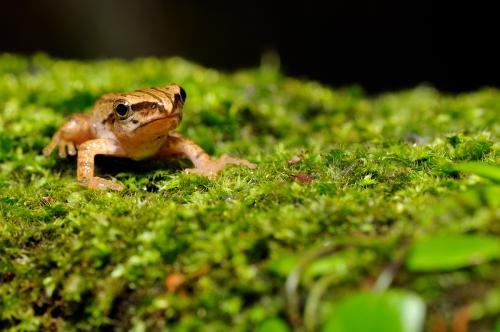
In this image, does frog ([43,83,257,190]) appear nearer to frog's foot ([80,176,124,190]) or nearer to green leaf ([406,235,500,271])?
frog's foot ([80,176,124,190])

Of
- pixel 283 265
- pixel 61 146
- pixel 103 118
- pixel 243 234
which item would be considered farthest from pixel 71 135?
pixel 283 265

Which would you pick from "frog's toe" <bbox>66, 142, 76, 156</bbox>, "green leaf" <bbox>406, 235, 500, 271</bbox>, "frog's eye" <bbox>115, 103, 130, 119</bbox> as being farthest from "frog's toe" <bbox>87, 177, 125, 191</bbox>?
"green leaf" <bbox>406, 235, 500, 271</bbox>

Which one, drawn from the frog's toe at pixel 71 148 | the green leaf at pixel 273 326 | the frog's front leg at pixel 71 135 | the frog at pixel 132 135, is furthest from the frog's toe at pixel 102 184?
the green leaf at pixel 273 326

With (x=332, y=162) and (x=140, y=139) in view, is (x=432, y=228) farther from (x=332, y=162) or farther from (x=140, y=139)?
(x=140, y=139)

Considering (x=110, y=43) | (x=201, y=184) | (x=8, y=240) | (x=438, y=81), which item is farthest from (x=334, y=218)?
(x=110, y=43)

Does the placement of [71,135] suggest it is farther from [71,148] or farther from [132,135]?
[132,135]

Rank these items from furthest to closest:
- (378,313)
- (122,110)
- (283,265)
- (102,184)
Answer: (122,110) → (102,184) → (283,265) → (378,313)
